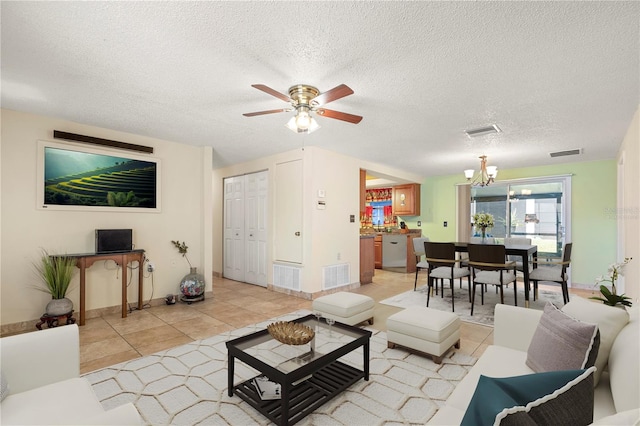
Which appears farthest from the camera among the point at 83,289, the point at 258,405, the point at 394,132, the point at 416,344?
the point at 394,132

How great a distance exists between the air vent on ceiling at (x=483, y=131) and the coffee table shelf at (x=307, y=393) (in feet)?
10.6

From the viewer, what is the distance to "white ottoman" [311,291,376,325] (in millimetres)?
3309

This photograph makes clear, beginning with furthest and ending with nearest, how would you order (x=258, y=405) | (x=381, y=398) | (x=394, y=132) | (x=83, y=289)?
(x=394, y=132) → (x=83, y=289) → (x=381, y=398) → (x=258, y=405)

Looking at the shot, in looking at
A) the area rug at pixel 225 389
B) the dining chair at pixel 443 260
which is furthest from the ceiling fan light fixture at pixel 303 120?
the dining chair at pixel 443 260

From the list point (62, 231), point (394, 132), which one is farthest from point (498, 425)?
point (62, 231)

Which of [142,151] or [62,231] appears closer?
[62,231]

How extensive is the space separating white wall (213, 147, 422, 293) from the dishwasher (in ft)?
7.07

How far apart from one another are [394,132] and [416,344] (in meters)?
2.66

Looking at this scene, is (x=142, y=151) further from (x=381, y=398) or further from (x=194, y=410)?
(x=381, y=398)

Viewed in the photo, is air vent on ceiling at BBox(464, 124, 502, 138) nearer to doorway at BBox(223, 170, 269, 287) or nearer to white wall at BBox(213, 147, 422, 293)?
white wall at BBox(213, 147, 422, 293)

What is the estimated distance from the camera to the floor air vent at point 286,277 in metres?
4.97

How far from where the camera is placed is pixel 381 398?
2.08 m

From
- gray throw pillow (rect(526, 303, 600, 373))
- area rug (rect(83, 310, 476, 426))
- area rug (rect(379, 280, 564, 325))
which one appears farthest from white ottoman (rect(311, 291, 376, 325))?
gray throw pillow (rect(526, 303, 600, 373))

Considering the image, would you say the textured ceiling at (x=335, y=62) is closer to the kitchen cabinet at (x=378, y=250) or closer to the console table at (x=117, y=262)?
the console table at (x=117, y=262)
